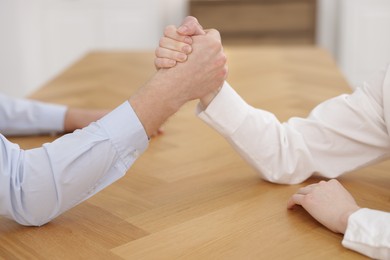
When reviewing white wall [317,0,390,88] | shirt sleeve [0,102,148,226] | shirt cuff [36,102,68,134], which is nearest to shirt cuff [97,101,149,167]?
shirt sleeve [0,102,148,226]

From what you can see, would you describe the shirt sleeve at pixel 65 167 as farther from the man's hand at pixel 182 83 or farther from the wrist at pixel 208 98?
the wrist at pixel 208 98

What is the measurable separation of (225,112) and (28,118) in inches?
24.4

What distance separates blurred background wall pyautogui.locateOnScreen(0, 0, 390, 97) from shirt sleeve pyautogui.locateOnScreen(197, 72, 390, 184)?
3143mm

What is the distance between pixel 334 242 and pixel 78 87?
135cm

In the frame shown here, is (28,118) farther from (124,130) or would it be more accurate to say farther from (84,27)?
(84,27)

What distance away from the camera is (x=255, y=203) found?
0.97m

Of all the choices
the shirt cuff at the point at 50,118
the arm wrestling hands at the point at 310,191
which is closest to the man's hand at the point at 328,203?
the arm wrestling hands at the point at 310,191

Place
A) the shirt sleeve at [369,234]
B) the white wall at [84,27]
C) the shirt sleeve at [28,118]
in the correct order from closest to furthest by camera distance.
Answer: the shirt sleeve at [369,234]
the shirt sleeve at [28,118]
the white wall at [84,27]

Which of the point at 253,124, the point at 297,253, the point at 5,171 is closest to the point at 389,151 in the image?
the point at 253,124

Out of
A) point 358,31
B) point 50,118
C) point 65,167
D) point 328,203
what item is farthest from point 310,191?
point 358,31

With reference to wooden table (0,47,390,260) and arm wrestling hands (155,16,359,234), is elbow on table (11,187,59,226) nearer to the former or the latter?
wooden table (0,47,390,260)

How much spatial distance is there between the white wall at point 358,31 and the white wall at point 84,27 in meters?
1.10

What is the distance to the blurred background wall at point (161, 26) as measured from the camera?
4.12m

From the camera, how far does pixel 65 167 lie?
86 cm
